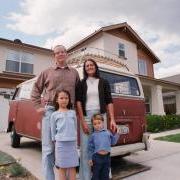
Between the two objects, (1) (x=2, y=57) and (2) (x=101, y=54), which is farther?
(1) (x=2, y=57)

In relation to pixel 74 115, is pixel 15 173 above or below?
below

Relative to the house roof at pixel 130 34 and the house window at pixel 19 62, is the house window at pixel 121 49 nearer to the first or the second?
the house roof at pixel 130 34

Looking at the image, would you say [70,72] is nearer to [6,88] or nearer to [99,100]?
[99,100]

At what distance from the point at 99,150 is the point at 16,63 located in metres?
16.1

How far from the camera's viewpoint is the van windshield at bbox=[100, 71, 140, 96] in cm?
534

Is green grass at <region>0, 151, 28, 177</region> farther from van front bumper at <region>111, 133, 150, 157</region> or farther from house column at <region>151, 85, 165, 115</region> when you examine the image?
house column at <region>151, 85, 165, 115</region>

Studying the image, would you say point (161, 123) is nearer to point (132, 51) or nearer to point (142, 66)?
point (132, 51)

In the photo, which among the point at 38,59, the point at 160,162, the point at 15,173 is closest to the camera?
the point at 15,173

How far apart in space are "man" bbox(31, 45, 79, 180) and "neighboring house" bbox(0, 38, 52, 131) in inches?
474

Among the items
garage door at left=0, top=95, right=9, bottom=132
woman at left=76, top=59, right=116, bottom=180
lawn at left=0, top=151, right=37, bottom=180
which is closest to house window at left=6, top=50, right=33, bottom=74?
garage door at left=0, top=95, right=9, bottom=132

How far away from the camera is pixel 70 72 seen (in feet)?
12.9

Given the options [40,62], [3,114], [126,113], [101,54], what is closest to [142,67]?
[101,54]

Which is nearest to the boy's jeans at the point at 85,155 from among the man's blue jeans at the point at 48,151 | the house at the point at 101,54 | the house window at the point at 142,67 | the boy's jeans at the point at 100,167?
the boy's jeans at the point at 100,167

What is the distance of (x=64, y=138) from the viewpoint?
339cm
